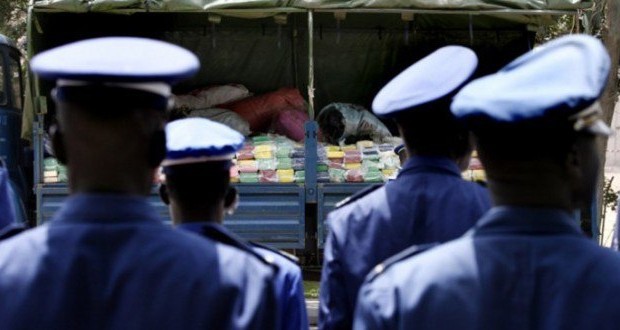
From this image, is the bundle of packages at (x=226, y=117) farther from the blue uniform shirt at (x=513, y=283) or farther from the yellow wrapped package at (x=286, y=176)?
the blue uniform shirt at (x=513, y=283)

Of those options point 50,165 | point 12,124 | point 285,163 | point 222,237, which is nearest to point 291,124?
A: point 285,163

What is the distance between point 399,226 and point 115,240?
1.29m

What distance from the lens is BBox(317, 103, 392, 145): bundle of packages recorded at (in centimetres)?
934

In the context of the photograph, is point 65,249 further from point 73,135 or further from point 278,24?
point 278,24

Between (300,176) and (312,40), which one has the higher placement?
(312,40)

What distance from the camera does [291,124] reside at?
31.8 feet

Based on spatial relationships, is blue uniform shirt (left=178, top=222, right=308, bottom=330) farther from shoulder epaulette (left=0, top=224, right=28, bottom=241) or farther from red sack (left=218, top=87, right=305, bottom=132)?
red sack (left=218, top=87, right=305, bottom=132)

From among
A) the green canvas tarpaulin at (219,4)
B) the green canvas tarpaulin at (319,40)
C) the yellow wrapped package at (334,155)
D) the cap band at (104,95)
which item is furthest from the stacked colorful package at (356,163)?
the cap band at (104,95)

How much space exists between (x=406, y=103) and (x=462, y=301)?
1185mm

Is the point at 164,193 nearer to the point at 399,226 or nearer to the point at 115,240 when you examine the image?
the point at 399,226

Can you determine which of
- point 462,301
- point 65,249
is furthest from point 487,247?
point 65,249

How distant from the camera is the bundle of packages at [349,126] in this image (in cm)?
934

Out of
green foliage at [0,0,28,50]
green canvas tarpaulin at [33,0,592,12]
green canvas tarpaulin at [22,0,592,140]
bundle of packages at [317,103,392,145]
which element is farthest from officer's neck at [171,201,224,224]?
green foliage at [0,0,28,50]

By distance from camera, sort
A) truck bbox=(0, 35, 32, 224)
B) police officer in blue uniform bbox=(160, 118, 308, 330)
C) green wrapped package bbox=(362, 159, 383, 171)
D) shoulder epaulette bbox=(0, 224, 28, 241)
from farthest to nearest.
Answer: truck bbox=(0, 35, 32, 224), green wrapped package bbox=(362, 159, 383, 171), police officer in blue uniform bbox=(160, 118, 308, 330), shoulder epaulette bbox=(0, 224, 28, 241)
